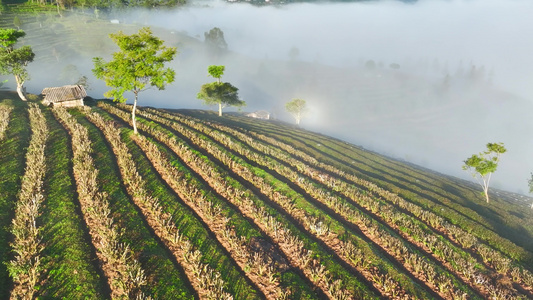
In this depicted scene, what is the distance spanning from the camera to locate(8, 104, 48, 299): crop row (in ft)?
41.6

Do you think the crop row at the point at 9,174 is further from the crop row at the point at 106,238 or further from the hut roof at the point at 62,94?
the hut roof at the point at 62,94

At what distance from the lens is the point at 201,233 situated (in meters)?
18.5

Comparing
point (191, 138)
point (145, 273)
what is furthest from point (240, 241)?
point (191, 138)

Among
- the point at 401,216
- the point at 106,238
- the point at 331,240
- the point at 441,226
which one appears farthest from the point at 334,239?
the point at 441,226

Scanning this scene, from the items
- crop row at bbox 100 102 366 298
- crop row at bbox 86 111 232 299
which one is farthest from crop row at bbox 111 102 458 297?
crop row at bbox 86 111 232 299

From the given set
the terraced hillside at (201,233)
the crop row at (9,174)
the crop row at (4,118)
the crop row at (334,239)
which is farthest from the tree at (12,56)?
the crop row at (334,239)

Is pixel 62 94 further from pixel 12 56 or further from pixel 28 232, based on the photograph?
pixel 28 232

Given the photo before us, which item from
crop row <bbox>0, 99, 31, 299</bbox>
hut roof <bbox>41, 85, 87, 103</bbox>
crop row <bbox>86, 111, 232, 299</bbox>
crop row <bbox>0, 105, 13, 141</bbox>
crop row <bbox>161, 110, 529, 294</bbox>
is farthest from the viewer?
hut roof <bbox>41, 85, 87, 103</bbox>

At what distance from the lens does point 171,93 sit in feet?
550

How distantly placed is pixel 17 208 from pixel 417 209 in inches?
1631

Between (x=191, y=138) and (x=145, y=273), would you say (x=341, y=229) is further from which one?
(x=191, y=138)

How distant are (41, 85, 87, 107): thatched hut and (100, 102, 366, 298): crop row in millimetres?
29040

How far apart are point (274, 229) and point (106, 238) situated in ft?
38.9

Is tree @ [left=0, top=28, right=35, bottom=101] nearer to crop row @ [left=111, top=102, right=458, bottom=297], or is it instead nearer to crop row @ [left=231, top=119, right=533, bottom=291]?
crop row @ [left=231, top=119, right=533, bottom=291]
